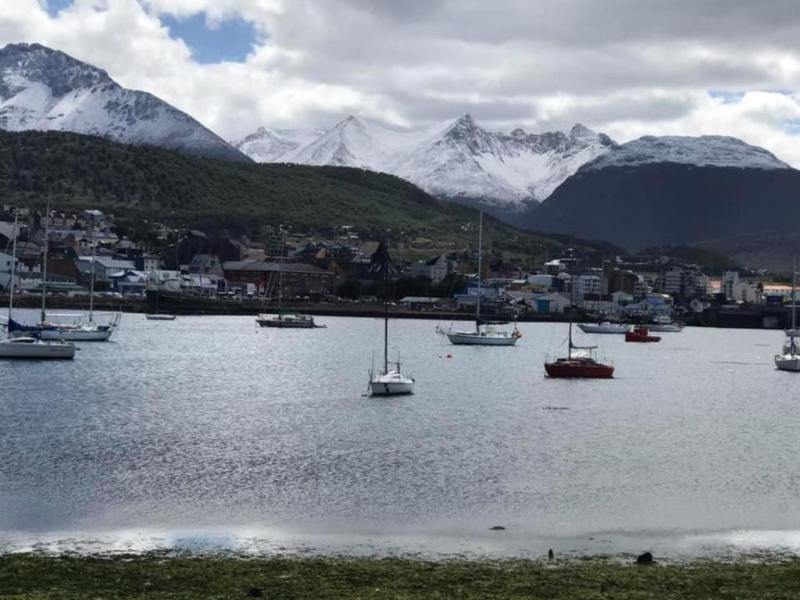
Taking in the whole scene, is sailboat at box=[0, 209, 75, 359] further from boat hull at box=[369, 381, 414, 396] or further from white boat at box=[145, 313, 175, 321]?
white boat at box=[145, 313, 175, 321]

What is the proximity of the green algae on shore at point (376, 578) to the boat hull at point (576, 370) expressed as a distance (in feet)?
176

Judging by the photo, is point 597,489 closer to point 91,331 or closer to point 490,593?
point 490,593

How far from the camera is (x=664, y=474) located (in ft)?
123

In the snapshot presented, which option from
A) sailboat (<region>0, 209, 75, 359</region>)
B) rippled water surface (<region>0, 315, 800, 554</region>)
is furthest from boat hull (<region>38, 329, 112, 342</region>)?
rippled water surface (<region>0, 315, 800, 554</region>)

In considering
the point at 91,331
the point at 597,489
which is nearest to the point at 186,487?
the point at 597,489

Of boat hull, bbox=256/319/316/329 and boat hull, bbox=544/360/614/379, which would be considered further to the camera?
boat hull, bbox=256/319/316/329

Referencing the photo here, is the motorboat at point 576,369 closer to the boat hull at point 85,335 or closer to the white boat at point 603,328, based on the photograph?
the boat hull at point 85,335

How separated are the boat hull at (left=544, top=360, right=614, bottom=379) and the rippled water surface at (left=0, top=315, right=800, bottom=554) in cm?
238

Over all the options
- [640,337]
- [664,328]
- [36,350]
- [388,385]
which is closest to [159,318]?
[640,337]

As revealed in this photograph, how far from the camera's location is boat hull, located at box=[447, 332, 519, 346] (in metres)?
115

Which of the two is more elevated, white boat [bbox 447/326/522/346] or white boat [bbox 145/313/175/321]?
white boat [bbox 145/313/175/321]

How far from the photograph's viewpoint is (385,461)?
1508 inches

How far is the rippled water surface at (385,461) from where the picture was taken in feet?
92.8

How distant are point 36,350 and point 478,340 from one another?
48.4 m
